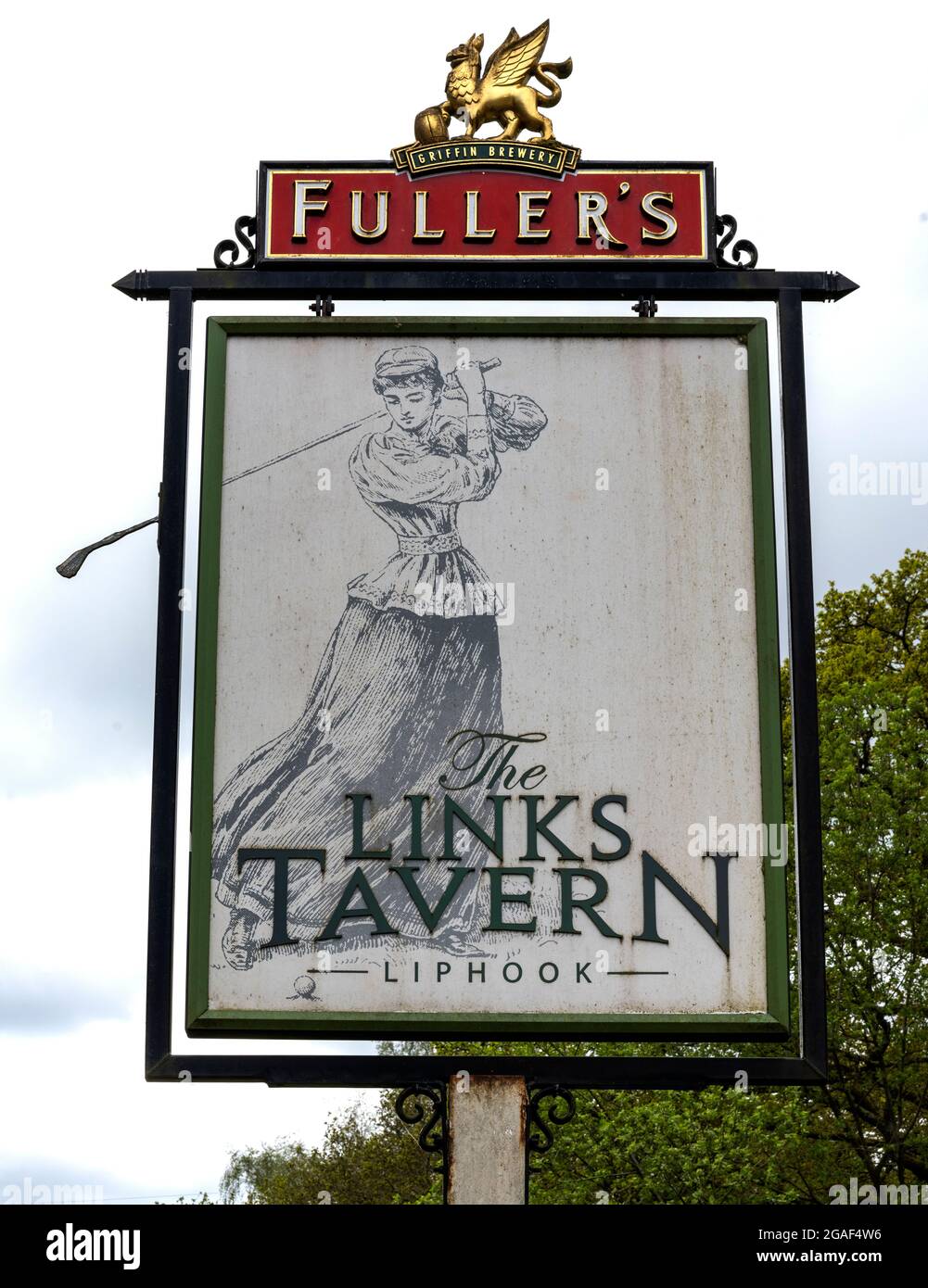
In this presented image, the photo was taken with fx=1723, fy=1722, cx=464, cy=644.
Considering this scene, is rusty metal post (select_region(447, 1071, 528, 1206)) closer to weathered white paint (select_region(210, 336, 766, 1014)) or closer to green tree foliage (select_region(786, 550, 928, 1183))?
weathered white paint (select_region(210, 336, 766, 1014))

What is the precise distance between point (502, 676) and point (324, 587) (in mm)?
1265

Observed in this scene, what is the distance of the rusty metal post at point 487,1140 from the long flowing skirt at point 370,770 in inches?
36.4

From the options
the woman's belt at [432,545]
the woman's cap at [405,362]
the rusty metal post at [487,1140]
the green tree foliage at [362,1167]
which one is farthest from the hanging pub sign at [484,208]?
the green tree foliage at [362,1167]

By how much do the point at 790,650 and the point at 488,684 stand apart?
189 centimetres

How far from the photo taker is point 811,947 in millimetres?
10430

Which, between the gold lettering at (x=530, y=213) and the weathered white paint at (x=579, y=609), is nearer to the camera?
the weathered white paint at (x=579, y=609)

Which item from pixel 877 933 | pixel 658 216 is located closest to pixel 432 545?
pixel 658 216

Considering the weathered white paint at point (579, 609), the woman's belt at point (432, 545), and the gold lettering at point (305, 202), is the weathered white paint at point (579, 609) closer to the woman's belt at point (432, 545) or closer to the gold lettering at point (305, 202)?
the woman's belt at point (432, 545)

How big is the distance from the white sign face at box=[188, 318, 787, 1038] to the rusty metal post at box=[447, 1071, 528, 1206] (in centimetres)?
38

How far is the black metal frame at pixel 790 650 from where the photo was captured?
398 inches

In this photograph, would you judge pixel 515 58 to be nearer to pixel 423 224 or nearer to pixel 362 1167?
pixel 423 224

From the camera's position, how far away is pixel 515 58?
1192 cm

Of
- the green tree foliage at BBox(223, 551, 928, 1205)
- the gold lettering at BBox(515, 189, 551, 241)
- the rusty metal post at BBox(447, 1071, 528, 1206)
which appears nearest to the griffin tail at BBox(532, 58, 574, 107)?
the gold lettering at BBox(515, 189, 551, 241)
